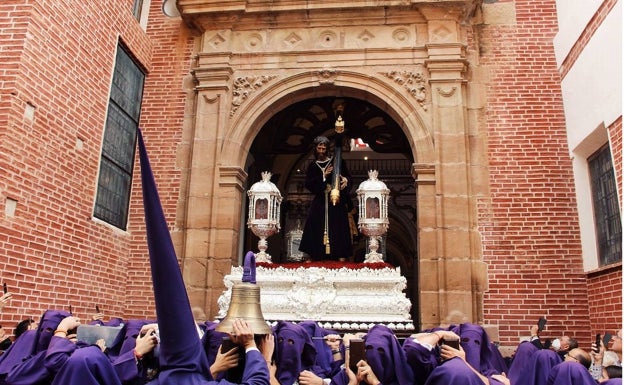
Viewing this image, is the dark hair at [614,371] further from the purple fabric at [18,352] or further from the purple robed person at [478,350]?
the purple fabric at [18,352]

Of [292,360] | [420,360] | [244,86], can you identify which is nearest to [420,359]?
[420,360]

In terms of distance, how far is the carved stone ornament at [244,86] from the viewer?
29.8 ft

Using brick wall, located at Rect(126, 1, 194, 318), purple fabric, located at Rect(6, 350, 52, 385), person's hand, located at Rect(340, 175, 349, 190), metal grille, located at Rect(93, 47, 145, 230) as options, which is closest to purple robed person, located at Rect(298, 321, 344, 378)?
purple fabric, located at Rect(6, 350, 52, 385)

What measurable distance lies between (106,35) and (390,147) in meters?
5.80

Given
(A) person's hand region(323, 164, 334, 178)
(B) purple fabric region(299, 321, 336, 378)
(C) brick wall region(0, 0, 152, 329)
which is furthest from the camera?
(A) person's hand region(323, 164, 334, 178)

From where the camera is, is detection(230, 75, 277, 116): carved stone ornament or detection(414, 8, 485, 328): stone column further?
detection(230, 75, 277, 116): carved stone ornament

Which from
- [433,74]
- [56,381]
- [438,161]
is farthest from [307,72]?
[56,381]

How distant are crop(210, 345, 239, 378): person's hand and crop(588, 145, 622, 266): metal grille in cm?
621

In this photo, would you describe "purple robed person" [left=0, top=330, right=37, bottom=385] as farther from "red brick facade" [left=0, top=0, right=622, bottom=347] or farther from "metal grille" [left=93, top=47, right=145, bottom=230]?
"metal grille" [left=93, top=47, right=145, bottom=230]

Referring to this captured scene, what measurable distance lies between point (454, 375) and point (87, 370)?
6.33 ft

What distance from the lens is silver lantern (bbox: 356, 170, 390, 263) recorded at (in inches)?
320

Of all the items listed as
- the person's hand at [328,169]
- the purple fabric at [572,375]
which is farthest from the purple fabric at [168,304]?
the person's hand at [328,169]

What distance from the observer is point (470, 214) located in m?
8.23

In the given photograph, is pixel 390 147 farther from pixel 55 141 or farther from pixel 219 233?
pixel 55 141
